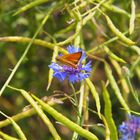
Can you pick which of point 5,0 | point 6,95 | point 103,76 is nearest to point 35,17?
point 5,0

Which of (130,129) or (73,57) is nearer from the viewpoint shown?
(73,57)

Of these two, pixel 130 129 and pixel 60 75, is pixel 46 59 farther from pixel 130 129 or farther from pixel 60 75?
pixel 60 75

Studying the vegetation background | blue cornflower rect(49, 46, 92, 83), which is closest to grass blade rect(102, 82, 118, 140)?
blue cornflower rect(49, 46, 92, 83)

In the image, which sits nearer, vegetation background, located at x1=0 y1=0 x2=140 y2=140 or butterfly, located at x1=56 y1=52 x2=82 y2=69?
butterfly, located at x1=56 y1=52 x2=82 y2=69

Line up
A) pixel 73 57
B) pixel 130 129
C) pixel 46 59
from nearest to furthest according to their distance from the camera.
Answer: pixel 73 57 → pixel 130 129 → pixel 46 59

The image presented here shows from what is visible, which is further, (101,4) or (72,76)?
(101,4)

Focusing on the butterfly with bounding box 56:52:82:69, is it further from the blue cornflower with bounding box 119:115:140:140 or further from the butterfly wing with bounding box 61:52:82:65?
the blue cornflower with bounding box 119:115:140:140

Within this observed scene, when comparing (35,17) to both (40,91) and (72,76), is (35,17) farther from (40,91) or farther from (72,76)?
(72,76)

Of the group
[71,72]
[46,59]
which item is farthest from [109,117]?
A: [46,59]
